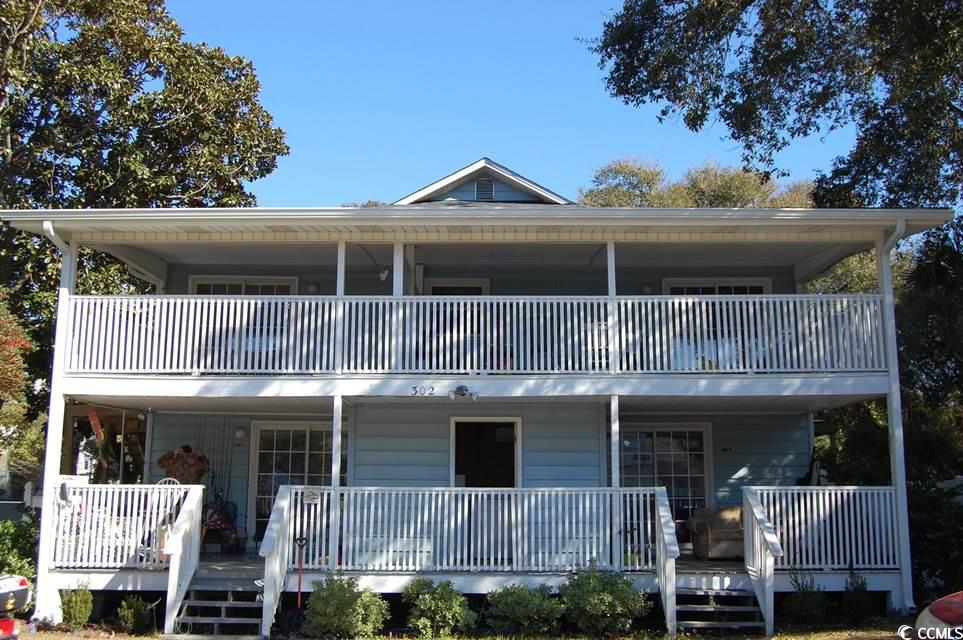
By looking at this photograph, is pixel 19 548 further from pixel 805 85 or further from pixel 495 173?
pixel 805 85

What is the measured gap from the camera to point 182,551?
11250 mm

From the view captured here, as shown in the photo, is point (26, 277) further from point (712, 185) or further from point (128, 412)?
point (712, 185)

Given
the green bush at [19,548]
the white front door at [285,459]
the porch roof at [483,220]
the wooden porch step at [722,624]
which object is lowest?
the wooden porch step at [722,624]

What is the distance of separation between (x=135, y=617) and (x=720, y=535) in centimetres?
841

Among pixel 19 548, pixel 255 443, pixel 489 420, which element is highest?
pixel 489 420

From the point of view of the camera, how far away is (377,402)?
13.9 metres

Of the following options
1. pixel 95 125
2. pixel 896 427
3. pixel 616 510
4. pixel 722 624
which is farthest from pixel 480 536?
pixel 95 125

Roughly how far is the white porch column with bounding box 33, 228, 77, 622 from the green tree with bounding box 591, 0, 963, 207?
10.8m

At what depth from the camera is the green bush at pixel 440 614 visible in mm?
10898

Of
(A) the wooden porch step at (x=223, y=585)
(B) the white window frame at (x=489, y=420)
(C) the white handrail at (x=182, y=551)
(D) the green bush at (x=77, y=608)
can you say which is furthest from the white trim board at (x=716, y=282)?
(D) the green bush at (x=77, y=608)

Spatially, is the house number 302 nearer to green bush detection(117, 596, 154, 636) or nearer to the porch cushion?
green bush detection(117, 596, 154, 636)

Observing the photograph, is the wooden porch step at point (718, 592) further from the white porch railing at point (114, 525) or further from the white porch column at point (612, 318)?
the white porch railing at point (114, 525)

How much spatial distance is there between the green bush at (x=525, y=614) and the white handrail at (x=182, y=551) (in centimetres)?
396

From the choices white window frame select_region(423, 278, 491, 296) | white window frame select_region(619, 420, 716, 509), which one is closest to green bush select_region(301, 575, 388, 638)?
white window frame select_region(423, 278, 491, 296)
